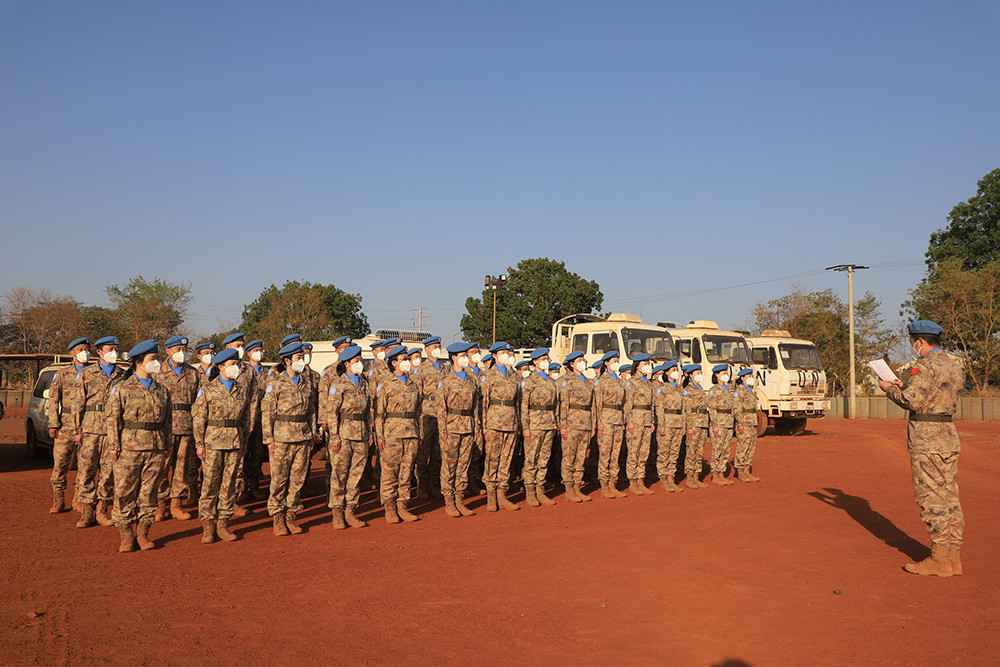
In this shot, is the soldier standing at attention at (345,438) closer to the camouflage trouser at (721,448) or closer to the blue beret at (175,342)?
the blue beret at (175,342)

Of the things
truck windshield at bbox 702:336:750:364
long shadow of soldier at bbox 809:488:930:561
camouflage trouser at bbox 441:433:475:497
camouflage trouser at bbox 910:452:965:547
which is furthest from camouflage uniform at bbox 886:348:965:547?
truck windshield at bbox 702:336:750:364

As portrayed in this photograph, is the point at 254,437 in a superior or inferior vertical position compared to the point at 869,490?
superior

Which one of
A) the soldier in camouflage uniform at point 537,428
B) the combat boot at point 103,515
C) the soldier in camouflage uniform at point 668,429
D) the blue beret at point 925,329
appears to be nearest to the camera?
the blue beret at point 925,329

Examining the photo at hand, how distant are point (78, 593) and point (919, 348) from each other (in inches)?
291

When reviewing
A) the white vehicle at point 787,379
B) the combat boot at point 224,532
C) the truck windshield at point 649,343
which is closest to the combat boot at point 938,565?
the combat boot at point 224,532

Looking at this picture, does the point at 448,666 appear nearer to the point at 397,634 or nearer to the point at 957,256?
the point at 397,634

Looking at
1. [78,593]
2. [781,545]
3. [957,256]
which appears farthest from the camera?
[957,256]

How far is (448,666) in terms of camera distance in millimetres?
4289

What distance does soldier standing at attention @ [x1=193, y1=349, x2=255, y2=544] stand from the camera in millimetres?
7422

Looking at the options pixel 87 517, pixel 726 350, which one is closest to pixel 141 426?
pixel 87 517

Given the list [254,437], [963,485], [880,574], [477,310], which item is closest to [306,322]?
[477,310]

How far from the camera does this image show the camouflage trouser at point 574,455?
32.6 feet

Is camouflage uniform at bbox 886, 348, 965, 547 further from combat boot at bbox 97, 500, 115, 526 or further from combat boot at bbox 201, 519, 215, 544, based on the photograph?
combat boot at bbox 97, 500, 115, 526

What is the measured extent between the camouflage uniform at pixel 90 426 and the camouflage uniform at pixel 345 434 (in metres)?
2.38
